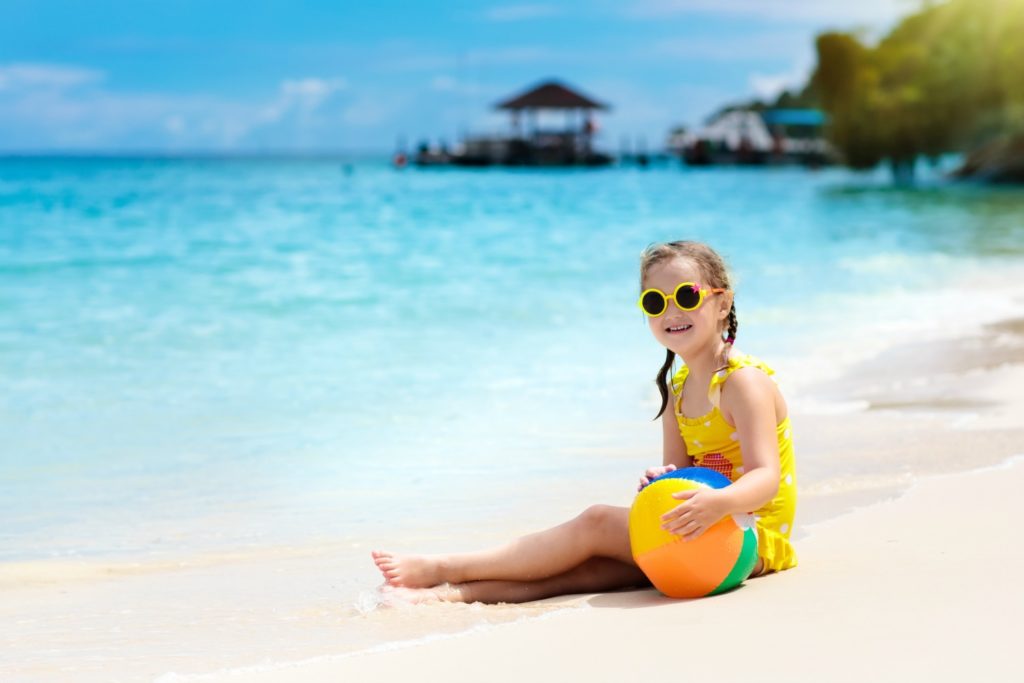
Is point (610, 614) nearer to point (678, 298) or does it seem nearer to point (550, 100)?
point (678, 298)

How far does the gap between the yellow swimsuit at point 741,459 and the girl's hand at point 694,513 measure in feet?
0.91

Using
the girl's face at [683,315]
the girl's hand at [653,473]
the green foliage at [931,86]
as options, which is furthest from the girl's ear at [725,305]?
the green foliage at [931,86]

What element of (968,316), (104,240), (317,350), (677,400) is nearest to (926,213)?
(104,240)

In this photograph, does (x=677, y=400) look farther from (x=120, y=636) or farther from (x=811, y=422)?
(x=811, y=422)

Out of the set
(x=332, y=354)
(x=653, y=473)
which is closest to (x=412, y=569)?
(x=653, y=473)

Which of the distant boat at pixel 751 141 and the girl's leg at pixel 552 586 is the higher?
the distant boat at pixel 751 141

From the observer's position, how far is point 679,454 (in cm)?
380

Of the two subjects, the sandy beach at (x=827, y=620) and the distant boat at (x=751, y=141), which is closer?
the sandy beach at (x=827, y=620)

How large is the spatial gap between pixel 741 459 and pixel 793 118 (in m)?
91.2

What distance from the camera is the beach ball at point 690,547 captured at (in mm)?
3414

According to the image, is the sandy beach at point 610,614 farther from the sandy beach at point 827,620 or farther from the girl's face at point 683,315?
the girl's face at point 683,315

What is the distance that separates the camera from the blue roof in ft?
296

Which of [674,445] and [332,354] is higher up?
[674,445]

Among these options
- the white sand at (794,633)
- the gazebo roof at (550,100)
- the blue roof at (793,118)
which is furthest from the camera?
the blue roof at (793,118)
